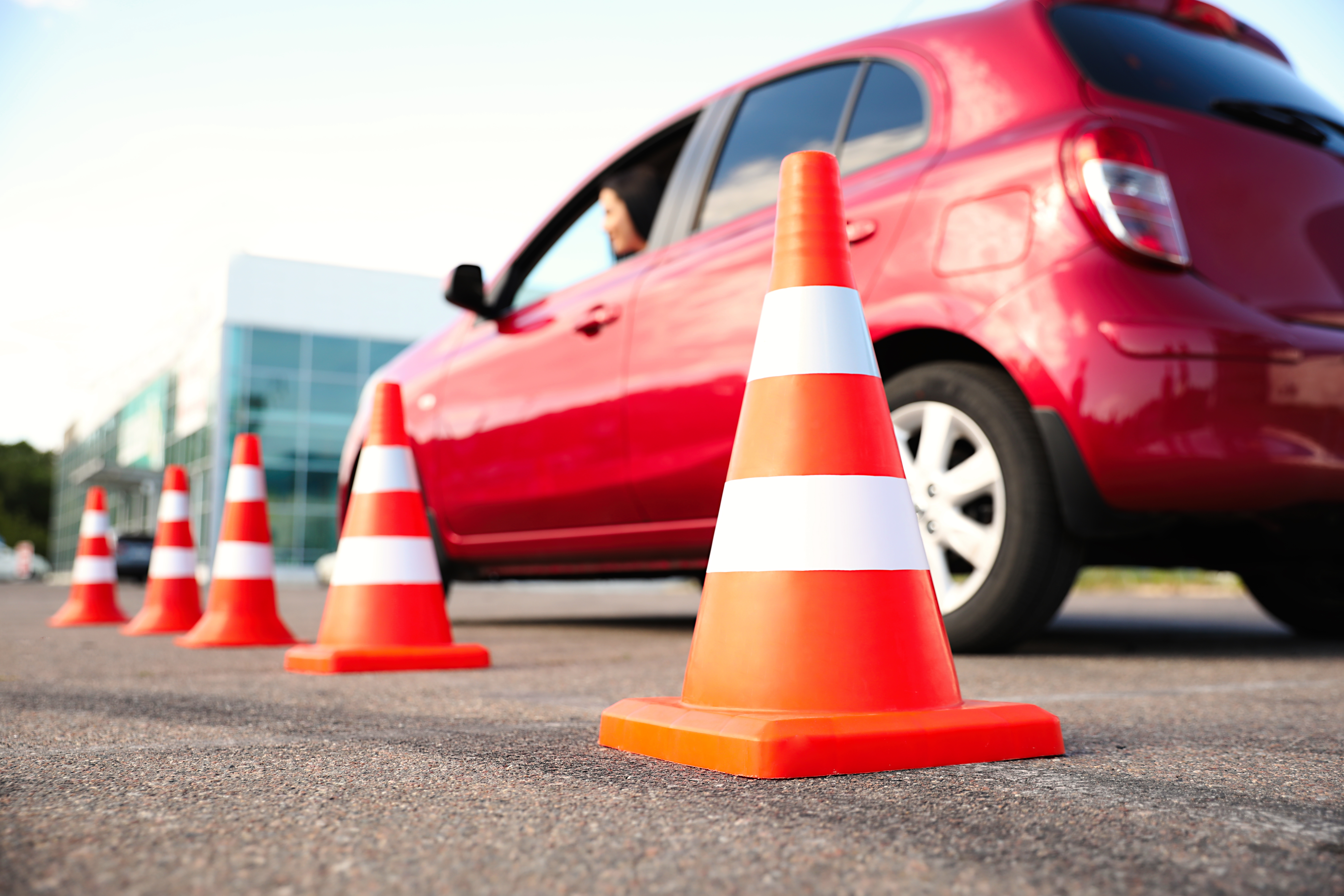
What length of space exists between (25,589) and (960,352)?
18.0 m

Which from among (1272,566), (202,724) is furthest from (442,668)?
(1272,566)

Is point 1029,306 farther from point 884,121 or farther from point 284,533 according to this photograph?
point 284,533

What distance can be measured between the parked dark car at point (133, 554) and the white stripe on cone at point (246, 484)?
65.1 feet

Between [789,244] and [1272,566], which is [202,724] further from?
[1272,566]

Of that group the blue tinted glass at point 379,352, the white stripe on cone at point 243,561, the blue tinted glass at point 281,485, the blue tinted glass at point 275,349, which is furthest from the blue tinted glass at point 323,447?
the white stripe on cone at point 243,561

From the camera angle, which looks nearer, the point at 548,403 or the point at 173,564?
the point at 548,403

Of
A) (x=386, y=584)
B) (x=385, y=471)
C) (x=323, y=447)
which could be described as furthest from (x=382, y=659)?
(x=323, y=447)

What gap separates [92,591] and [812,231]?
6.00 m

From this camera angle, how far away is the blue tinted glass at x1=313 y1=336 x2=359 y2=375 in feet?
95.9

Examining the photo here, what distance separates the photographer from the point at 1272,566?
4434 mm

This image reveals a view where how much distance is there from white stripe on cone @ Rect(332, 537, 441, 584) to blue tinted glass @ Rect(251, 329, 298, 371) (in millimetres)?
26565

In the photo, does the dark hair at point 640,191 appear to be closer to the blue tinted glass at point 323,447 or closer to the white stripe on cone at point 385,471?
the white stripe on cone at point 385,471

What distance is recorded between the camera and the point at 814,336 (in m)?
2.02

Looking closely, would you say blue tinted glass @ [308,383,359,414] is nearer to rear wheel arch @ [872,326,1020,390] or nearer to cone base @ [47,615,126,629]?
cone base @ [47,615,126,629]
